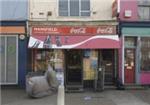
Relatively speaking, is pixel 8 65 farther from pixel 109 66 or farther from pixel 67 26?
pixel 109 66

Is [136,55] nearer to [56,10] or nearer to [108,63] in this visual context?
[108,63]

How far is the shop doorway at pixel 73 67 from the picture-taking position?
2122 cm

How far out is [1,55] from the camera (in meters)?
21.1

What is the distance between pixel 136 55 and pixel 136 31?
1.34 m

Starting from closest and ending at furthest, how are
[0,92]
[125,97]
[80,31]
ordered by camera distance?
[125,97], [0,92], [80,31]

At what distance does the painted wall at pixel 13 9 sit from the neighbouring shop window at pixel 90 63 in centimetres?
385

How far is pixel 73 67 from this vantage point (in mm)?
21328

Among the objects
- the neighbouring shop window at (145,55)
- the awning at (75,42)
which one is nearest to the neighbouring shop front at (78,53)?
the awning at (75,42)

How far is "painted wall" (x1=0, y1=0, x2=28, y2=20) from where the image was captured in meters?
21.0

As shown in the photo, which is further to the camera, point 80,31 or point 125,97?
point 80,31

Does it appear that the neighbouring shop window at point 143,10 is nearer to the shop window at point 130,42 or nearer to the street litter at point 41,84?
the shop window at point 130,42

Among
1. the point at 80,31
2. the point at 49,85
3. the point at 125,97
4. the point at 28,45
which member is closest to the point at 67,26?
the point at 80,31

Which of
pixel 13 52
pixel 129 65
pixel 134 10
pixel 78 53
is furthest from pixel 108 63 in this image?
pixel 13 52

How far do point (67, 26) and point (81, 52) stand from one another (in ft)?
5.19
